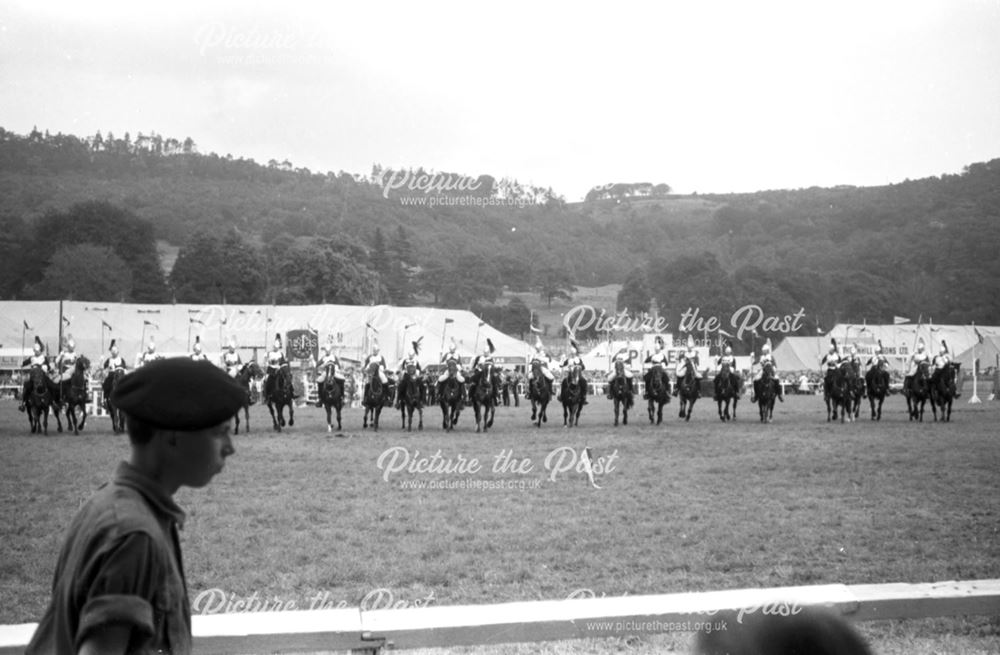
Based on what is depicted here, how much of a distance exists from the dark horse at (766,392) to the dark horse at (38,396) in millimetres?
18307

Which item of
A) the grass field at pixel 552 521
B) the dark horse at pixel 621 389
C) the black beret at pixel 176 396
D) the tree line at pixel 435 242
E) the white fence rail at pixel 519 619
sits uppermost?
the tree line at pixel 435 242

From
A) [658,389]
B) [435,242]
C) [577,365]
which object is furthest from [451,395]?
[435,242]

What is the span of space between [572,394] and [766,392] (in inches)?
216

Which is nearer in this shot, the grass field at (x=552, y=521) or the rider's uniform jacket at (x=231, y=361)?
the grass field at (x=552, y=521)

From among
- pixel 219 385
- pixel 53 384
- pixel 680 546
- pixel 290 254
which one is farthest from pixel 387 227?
pixel 219 385

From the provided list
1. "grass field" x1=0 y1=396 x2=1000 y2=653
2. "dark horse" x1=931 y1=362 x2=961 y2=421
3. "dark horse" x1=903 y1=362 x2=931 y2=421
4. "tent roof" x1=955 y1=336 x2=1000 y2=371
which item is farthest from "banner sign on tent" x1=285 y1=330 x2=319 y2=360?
"tent roof" x1=955 y1=336 x2=1000 y2=371

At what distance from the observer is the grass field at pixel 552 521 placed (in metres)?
7.51

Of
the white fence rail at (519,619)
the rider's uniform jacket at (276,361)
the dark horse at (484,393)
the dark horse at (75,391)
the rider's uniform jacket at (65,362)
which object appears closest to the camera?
the white fence rail at (519,619)

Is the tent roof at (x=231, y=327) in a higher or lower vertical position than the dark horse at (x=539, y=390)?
higher

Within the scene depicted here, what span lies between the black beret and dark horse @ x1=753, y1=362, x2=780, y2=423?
933 inches

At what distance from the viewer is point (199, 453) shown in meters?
2.54

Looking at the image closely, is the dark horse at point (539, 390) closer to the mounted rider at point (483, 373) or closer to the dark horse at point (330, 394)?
the mounted rider at point (483, 373)

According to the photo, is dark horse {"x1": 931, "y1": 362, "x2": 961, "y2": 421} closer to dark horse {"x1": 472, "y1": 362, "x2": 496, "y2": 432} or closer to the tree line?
dark horse {"x1": 472, "y1": 362, "x2": 496, "y2": 432}

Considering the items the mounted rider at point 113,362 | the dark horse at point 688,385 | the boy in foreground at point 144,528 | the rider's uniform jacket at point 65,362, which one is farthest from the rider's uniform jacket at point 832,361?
the boy in foreground at point 144,528
